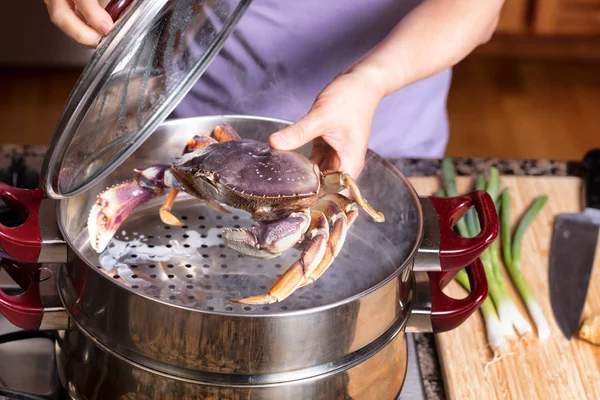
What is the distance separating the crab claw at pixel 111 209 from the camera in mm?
989

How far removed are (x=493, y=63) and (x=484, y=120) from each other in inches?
20.0

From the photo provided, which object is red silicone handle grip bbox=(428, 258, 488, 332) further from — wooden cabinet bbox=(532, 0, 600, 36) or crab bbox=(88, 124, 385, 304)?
wooden cabinet bbox=(532, 0, 600, 36)

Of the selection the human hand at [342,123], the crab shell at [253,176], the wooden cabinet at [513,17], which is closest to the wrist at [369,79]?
the human hand at [342,123]

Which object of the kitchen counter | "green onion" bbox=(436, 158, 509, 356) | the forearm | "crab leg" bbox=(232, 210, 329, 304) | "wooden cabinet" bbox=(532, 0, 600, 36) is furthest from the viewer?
"wooden cabinet" bbox=(532, 0, 600, 36)

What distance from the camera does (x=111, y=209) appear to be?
1.01m

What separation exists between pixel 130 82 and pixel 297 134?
22 centimetres

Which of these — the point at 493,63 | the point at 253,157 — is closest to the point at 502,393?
the point at 253,157

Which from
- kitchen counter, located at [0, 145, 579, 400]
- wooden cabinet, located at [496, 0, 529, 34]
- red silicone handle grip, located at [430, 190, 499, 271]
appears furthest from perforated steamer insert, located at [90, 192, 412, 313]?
wooden cabinet, located at [496, 0, 529, 34]

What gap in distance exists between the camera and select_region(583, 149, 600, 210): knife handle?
1.39m

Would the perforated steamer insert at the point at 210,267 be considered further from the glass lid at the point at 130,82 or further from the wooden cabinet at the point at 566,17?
the wooden cabinet at the point at 566,17

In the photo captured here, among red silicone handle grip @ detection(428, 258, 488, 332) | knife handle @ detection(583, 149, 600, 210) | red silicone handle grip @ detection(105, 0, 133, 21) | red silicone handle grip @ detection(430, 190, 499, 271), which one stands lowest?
knife handle @ detection(583, 149, 600, 210)

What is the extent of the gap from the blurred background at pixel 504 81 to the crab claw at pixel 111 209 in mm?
2141

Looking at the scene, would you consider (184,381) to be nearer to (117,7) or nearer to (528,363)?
(117,7)

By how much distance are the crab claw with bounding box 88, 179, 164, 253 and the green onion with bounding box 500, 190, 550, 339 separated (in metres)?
0.59
